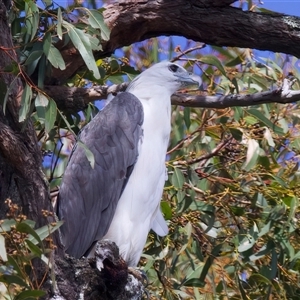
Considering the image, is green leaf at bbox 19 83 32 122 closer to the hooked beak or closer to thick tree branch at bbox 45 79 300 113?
thick tree branch at bbox 45 79 300 113

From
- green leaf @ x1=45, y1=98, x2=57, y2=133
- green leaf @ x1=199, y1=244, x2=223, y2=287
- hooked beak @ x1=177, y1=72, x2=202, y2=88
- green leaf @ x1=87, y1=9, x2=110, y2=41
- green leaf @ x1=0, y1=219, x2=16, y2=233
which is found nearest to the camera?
green leaf @ x1=0, y1=219, x2=16, y2=233

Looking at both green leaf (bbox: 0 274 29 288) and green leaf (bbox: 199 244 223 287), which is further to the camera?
green leaf (bbox: 199 244 223 287)

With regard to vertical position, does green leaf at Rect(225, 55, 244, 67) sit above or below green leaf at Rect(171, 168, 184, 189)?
above

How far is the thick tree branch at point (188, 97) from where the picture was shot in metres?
3.31

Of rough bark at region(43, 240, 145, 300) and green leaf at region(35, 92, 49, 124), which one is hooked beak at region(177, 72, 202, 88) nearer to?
green leaf at region(35, 92, 49, 124)

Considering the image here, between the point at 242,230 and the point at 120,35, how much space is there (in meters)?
1.10

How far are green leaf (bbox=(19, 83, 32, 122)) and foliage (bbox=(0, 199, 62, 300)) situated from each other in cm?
41

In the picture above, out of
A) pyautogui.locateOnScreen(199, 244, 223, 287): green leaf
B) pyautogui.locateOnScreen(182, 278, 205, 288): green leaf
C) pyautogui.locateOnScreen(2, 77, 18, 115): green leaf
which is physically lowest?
pyautogui.locateOnScreen(182, 278, 205, 288): green leaf

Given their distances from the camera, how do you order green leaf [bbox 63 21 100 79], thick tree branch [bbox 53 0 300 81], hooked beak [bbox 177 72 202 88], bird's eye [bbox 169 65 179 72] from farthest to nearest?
1. bird's eye [bbox 169 65 179 72]
2. hooked beak [bbox 177 72 202 88]
3. thick tree branch [bbox 53 0 300 81]
4. green leaf [bbox 63 21 100 79]

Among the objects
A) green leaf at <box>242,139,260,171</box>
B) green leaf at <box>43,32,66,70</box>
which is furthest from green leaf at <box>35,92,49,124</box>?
green leaf at <box>242,139,260,171</box>

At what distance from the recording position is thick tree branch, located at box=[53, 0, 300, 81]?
12.2ft

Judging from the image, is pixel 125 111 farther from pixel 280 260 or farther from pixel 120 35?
pixel 280 260

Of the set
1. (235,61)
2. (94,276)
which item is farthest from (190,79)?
(94,276)

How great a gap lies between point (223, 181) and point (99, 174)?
1.96 ft
